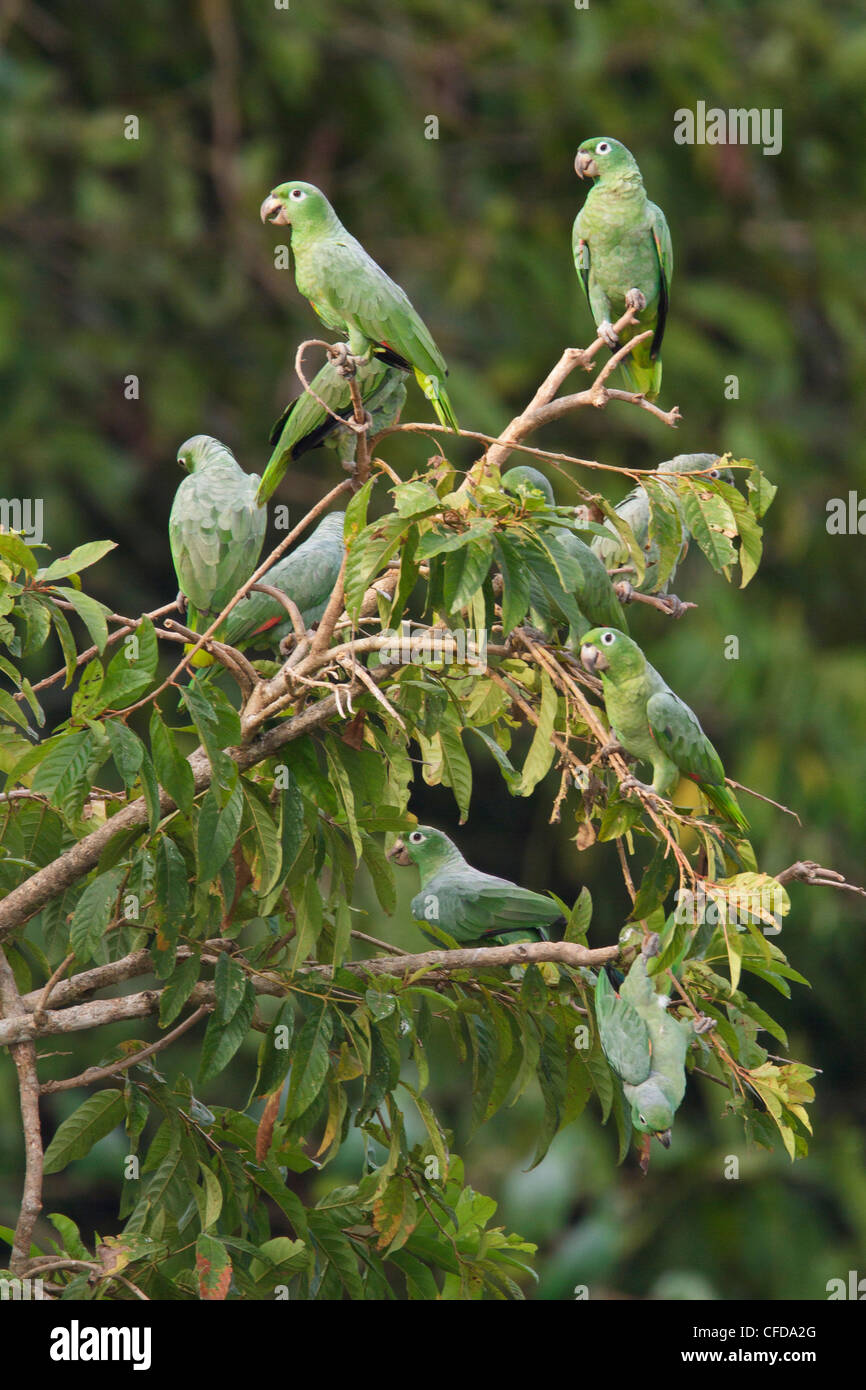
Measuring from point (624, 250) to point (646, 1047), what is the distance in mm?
1611

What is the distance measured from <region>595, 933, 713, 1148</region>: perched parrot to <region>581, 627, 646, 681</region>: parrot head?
43cm

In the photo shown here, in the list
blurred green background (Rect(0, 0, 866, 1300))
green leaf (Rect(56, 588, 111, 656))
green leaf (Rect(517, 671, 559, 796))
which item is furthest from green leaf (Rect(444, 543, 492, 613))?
blurred green background (Rect(0, 0, 866, 1300))

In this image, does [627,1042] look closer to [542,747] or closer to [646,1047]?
[646,1047]

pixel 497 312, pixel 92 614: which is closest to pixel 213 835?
pixel 92 614

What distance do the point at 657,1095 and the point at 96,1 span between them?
8414 millimetres

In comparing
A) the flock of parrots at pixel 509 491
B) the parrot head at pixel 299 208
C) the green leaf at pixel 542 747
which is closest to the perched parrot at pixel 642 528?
the flock of parrots at pixel 509 491

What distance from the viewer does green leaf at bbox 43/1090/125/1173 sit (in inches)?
101

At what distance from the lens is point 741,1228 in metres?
9.18

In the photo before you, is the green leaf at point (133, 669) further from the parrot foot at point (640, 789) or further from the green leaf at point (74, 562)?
the parrot foot at point (640, 789)

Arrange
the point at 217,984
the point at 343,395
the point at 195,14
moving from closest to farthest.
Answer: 1. the point at 217,984
2. the point at 343,395
3. the point at 195,14

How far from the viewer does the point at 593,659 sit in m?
2.46

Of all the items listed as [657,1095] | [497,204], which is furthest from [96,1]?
[657,1095]

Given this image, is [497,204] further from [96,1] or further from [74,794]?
[74,794]

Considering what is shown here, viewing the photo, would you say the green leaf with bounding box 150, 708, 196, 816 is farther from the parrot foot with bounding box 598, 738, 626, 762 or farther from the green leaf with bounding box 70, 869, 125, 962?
the parrot foot with bounding box 598, 738, 626, 762
